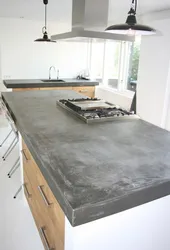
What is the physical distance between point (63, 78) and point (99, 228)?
449cm

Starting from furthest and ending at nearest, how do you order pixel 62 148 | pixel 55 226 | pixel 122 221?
1. pixel 62 148
2. pixel 55 226
3. pixel 122 221

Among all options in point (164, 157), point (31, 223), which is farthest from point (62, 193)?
point (31, 223)

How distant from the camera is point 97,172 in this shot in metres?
1.13

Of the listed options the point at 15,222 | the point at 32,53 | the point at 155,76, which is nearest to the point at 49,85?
the point at 32,53

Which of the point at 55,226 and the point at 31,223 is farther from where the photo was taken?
the point at 31,223

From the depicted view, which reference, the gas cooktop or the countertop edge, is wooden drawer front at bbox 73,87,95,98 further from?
the gas cooktop

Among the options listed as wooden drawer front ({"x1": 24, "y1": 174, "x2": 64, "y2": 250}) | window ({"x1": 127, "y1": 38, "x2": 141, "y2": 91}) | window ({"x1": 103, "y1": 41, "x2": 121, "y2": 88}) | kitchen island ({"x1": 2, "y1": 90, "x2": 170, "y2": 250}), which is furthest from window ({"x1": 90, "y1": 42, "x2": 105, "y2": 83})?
wooden drawer front ({"x1": 24, "y1": 174, "x2": 64, "y2": 250})

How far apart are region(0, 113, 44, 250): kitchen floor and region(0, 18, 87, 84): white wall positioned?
9.16ft

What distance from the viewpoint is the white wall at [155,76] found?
3.11m

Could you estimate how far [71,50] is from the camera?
5.14 meters

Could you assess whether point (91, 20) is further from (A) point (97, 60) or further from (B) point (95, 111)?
(A) point (97, 60)

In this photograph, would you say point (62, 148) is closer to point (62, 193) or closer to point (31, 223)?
point (62, 193)

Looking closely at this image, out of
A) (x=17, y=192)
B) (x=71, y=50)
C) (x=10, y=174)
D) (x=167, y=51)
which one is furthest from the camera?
(x=71, y=50)

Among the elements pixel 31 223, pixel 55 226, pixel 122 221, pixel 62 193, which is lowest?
pixel 31 223
